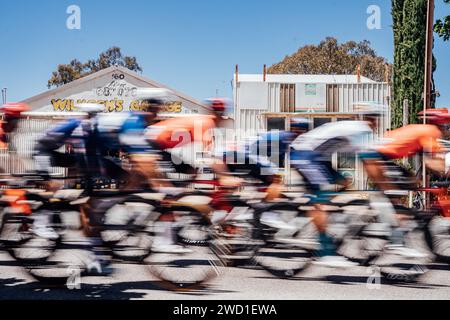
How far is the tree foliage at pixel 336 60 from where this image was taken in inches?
1484

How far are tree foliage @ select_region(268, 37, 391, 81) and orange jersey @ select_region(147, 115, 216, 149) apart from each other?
3231 centimetres

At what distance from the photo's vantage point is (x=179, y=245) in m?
5.32

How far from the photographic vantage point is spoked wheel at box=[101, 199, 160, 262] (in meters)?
5.34

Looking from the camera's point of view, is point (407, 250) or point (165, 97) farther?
point (165, 97)

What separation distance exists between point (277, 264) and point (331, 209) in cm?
90

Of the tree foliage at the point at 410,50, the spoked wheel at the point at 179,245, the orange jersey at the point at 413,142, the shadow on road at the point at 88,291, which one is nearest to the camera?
the shadow on road at the point at 88,291

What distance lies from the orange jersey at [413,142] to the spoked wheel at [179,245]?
2312 millimetres

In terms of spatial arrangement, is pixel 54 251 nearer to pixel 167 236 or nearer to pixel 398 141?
pixel 167 236

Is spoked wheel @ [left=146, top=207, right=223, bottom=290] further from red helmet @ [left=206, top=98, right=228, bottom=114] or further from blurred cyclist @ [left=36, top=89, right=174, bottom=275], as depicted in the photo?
red helmet @ [left=206, top=98, right=228, bottom=114]

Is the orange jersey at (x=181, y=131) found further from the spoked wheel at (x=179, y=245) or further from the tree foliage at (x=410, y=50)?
the tree foliage at (x=410, y=50)

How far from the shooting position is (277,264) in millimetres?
5766

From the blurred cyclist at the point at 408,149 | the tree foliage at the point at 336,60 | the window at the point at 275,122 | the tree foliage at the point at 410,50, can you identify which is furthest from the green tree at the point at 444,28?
the tree foliage at the point at 336,60

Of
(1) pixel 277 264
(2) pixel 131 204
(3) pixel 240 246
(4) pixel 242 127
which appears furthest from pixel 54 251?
(4) pixel 242 127
